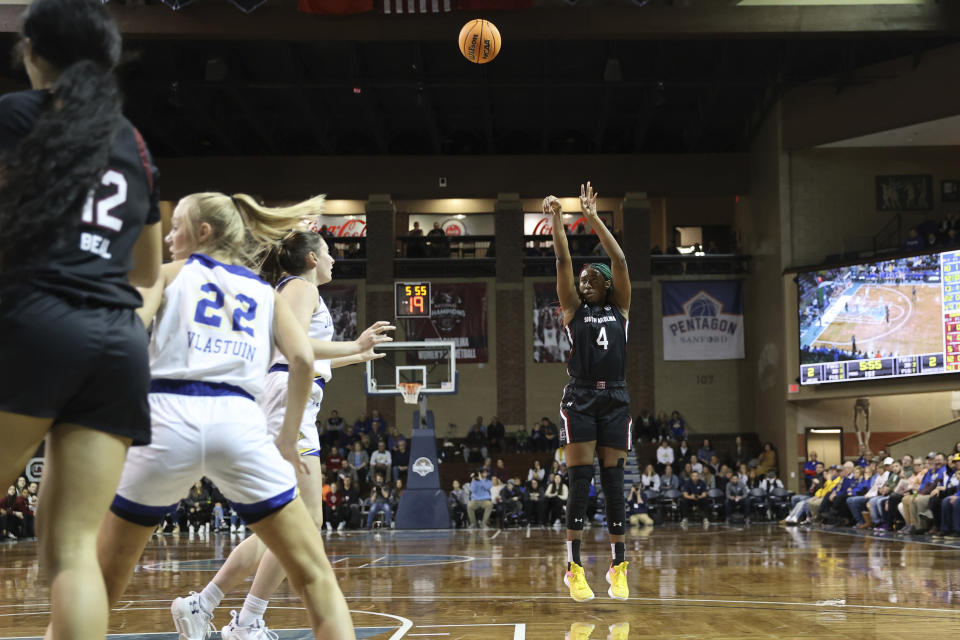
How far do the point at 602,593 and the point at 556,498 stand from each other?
14637 mm

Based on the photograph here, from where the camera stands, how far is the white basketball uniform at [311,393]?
15.3 feet

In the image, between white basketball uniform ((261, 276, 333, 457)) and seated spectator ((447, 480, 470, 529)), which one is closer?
white basketball uniform ((261, 276, 333, 457))

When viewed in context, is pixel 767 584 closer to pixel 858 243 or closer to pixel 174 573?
pixel 174 573

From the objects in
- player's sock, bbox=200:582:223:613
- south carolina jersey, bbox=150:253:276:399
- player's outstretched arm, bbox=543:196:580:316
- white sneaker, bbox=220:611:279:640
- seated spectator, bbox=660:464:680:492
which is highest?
player's outstretched arm, bbox=543:196:580:316

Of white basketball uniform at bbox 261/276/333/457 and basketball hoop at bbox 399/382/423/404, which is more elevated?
basketball hoop at bbox 399/382/423/404

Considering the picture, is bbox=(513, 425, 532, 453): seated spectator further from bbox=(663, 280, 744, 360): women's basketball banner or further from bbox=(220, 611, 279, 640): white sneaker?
bbox=(220, 611, 279, 640): white sneaker

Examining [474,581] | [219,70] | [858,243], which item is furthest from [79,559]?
[858,243]

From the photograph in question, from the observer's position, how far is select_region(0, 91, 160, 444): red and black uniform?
2.23 m

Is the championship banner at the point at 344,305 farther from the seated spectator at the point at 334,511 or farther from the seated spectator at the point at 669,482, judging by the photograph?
the seated spectator at the point at 669,482

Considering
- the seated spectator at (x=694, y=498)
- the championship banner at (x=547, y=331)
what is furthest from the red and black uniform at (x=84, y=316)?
the championship banner at (x=547, y=331)

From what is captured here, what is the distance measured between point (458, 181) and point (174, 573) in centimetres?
2172

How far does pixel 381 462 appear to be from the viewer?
78.2 feet

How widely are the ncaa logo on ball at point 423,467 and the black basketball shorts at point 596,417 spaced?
1399 centimetres

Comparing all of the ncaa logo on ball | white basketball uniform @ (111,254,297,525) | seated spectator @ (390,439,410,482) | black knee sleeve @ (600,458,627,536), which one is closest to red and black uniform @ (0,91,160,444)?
white basketball uniform @ (111,254,297,525)
